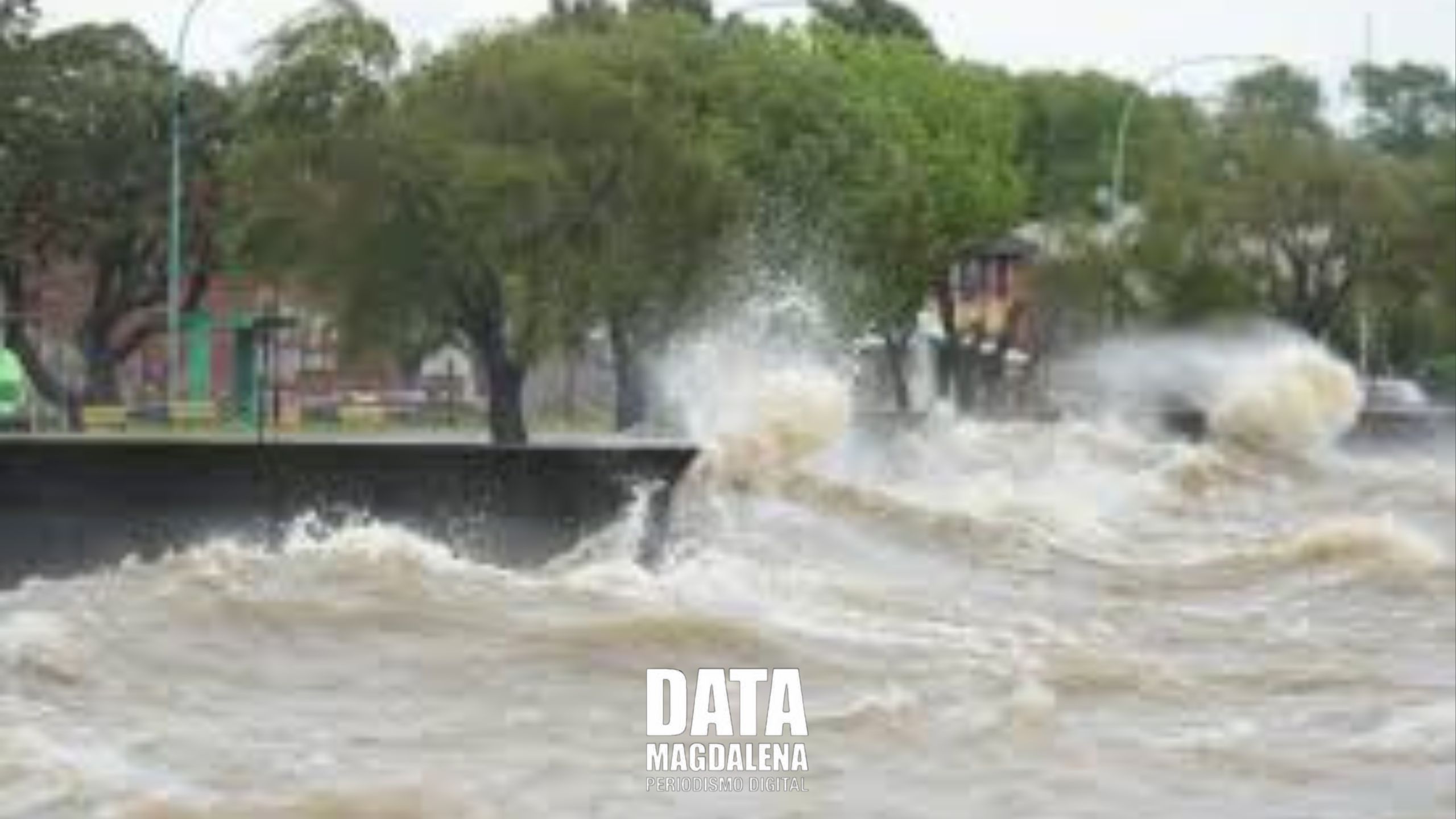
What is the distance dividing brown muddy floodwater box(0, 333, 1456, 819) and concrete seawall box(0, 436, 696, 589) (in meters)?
0.31

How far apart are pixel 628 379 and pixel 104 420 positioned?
29.6 feet

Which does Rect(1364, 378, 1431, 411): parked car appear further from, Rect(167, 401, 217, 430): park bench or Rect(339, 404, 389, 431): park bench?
Rect(167, 401, 217, 430): park bench

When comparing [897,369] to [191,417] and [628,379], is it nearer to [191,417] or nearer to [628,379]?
[628,379]

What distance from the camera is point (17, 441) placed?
2197 centimetres

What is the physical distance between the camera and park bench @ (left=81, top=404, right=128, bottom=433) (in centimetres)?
5400

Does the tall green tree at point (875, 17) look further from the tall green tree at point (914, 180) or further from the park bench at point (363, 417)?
the park bench at point (363, 417)

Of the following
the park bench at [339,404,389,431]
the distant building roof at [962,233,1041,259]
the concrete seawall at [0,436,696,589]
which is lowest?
the park bench at [339,404,389,431]

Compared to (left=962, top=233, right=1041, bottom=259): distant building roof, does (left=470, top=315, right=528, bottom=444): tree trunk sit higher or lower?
lower

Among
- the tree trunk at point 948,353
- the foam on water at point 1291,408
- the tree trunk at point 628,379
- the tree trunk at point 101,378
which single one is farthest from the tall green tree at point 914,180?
the tree trunk at point 101,378

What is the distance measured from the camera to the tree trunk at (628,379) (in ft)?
168

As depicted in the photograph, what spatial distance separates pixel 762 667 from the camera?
19.5m

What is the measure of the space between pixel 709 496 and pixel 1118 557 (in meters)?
4.08

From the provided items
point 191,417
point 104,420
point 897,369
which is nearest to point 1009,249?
point 897,369

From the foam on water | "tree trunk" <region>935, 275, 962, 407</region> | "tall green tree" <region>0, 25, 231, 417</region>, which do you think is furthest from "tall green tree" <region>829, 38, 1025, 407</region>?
"tall green tree" <region>0, 25, 231, 417</region>
